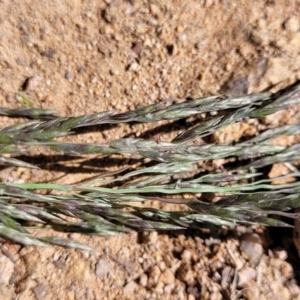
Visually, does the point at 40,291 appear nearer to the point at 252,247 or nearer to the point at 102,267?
the point at 102,267

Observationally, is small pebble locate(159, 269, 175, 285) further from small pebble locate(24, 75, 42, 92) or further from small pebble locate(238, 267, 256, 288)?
small pebble locate(24, 75, 42, 92)

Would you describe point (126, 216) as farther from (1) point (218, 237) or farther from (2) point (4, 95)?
(2) point (4, 95)

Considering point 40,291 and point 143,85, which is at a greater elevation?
point 143,85

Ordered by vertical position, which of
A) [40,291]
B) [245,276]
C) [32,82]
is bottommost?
[40,291]

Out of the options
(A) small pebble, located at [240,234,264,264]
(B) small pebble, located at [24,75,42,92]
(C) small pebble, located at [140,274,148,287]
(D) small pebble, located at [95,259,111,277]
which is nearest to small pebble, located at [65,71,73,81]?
(B) small pebble, located at [24,75,42,92]

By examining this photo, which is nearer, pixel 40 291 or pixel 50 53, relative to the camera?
pixel 40 291

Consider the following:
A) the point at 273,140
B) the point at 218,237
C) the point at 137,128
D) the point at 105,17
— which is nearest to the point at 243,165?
the point at 273,140

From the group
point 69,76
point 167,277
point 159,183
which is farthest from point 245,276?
point 69,76
